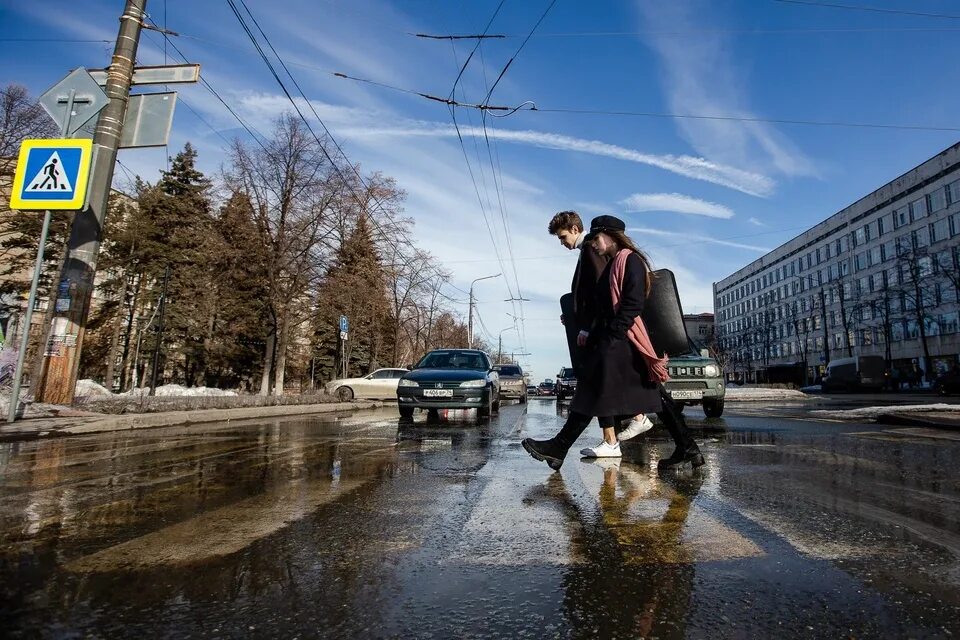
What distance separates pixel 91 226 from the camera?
8.76 meters

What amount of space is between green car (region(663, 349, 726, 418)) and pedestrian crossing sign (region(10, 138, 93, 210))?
9.15 m

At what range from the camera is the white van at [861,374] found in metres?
40.4

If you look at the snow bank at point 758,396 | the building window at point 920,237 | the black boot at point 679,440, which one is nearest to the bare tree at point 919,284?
the building window at point 920,237

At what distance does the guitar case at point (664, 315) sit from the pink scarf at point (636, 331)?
0.42 m

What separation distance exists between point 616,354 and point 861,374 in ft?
148

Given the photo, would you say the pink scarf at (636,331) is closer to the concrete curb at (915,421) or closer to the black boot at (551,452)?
the black boot at (551,452)

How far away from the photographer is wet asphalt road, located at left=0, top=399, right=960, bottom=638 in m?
1.60

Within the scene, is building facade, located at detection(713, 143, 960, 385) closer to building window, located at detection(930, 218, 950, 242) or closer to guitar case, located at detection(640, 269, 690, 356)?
building window, located at detection(930, 218, 950, 242)

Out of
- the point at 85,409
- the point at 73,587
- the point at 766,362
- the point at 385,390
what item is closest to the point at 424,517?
the point at 73,587

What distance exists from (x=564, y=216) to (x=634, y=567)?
3097 mm

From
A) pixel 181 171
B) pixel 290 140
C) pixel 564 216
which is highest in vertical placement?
pixel 181 171

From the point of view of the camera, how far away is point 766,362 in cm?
8306

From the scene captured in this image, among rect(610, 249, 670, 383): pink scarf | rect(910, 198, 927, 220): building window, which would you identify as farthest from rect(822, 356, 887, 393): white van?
rect(610, 249, 670, 383): pink scarf

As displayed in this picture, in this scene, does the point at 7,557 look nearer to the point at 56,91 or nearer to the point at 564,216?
the point at 564,216
